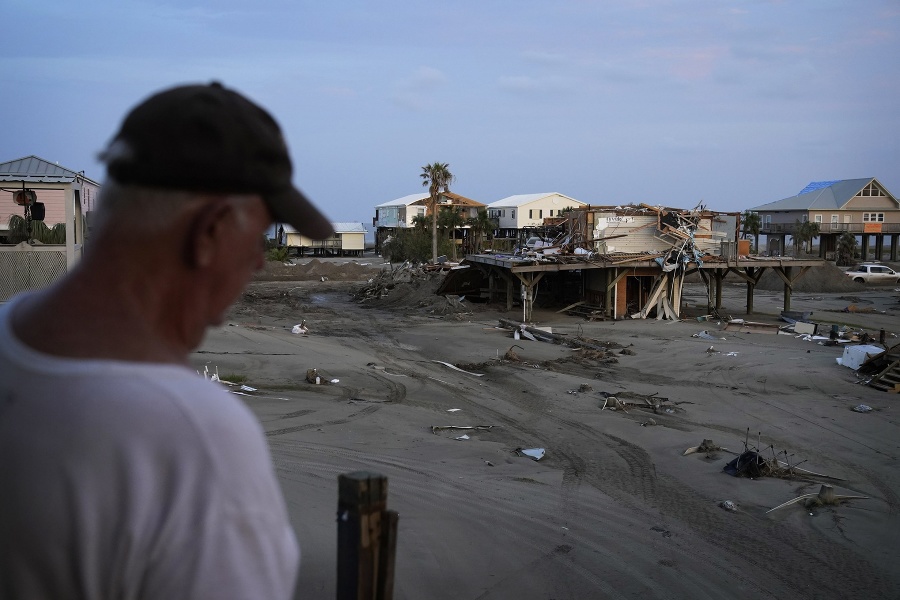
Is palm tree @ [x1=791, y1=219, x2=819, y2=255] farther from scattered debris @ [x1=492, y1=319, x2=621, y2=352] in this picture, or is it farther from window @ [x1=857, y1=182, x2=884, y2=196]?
scattered debris @ [x1=492, y1=319, x2=621, y2=352]

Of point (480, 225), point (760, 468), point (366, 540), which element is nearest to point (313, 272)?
point (480, 225)

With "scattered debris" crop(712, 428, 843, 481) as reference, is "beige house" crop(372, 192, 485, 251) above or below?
above

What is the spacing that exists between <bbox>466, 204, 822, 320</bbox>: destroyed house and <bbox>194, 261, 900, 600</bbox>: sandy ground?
6953mm

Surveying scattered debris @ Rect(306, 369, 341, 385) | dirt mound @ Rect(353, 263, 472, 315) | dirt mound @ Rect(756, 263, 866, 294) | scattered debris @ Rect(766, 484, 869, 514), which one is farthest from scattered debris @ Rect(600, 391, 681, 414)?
dirt mound @ Rect(756, 263, 866, 294)

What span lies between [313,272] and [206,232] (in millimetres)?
53776

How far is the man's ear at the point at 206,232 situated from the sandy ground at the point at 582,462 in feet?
16.5

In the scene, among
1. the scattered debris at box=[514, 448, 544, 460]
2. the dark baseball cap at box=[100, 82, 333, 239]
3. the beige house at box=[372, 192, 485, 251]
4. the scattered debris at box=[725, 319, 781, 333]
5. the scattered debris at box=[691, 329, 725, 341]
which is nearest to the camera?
the dark baseball cap at box=[100, 82, 333, 239]

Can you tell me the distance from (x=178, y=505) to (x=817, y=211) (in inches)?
2919

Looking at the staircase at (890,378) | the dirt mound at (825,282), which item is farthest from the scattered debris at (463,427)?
the dirt mound at (825,282)

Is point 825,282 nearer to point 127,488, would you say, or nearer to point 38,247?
→ point 38,247

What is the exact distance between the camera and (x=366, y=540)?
7.59 feet

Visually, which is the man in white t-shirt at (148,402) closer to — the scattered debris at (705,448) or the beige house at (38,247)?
the scattered debris at (705,448)

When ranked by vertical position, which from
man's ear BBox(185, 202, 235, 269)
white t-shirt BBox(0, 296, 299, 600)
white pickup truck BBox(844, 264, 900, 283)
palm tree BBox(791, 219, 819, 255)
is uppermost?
palm tree BBox(791, 219, 819, 255)

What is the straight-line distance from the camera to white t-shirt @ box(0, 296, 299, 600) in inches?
46.3
